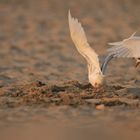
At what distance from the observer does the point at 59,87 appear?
8445 millimetres

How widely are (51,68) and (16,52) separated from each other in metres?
1.52

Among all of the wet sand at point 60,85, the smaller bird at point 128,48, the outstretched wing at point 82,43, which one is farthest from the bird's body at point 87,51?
the smaller bird at point 128,48

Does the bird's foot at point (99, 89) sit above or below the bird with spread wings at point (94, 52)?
below

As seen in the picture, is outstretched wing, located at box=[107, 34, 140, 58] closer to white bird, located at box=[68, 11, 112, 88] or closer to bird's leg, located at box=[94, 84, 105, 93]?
white bird, located at box=[68, 11, 112, 88]

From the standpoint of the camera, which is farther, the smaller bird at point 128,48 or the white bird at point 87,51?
the smaller bird at point 128,48

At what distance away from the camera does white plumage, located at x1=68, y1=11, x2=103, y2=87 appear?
26.3 feet

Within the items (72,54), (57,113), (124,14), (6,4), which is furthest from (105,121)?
(6,4)

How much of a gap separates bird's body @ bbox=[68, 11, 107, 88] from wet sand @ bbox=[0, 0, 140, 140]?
17 centimetres

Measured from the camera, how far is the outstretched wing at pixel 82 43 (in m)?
8.01

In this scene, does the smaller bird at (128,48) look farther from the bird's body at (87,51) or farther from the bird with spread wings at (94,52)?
the bird's body at (87,51)

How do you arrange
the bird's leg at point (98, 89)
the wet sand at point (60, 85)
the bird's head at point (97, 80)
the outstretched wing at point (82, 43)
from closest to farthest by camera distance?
the wet sand at point (60, 85)
the outstretched wing at point (82, 43)
the bird's head at point (97, 80)
the bird's leg at point (98, 89)

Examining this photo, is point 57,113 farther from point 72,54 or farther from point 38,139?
point 72,54

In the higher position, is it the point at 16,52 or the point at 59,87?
the point at 16,52

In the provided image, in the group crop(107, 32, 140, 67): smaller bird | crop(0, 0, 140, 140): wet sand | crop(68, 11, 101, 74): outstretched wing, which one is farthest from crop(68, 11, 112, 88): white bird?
crop(107, 32, 140, 67): smaller bird
